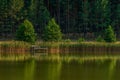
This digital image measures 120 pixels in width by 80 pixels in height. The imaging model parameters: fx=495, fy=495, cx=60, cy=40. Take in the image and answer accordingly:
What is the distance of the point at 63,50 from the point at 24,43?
5.89m

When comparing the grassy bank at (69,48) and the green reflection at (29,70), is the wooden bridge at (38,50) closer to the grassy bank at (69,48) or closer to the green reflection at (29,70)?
the grassy bank at (69,48)

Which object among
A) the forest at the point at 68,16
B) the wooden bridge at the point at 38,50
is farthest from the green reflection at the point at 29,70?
the forest at the point at 68,16

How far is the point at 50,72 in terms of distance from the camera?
45.5 metres

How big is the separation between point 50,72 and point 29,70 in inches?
99.9

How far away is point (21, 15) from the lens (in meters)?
96.2

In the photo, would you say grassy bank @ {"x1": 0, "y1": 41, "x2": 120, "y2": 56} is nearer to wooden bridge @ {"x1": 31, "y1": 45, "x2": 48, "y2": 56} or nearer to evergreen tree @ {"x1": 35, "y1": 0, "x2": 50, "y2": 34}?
wooden bridge @ {"x1": 31, "y1": 45, "x2": 48, "y2": 56}

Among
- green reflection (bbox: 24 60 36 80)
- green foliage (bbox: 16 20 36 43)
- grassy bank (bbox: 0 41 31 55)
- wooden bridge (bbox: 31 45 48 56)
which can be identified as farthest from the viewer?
green foliage (bbox: 16 20 36 43)

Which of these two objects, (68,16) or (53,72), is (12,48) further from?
(68,16)

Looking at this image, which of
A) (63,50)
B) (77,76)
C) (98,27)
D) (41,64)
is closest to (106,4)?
(98,27)

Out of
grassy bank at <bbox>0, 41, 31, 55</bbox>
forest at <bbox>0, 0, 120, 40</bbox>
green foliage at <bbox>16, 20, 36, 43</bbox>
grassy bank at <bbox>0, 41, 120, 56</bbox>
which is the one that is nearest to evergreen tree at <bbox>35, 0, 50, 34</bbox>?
forest at <bbox>0, 0, 120, 40</bbox>

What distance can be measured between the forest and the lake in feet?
131

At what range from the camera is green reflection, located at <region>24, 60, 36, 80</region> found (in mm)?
40644

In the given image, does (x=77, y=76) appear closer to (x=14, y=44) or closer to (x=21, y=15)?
(x=14, y=44)

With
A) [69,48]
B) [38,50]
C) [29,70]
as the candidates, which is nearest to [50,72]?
[29,70]
